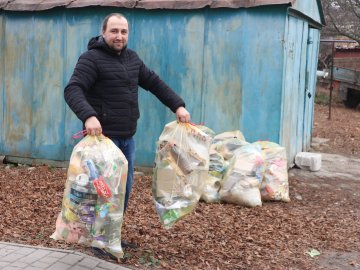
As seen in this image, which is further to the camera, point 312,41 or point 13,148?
point 312,41

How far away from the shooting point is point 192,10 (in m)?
7.17

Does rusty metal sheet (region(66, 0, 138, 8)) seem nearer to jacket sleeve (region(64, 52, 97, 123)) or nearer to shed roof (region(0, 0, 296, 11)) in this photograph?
shed roof (region(0, 0, 296, 11))

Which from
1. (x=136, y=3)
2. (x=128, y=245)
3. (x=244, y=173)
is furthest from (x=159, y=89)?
(x=136, y=3)

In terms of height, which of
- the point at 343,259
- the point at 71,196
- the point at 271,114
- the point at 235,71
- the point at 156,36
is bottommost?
the point at 343,259

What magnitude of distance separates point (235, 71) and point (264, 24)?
2.34 ft

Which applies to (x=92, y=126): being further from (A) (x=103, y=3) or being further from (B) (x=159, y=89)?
(A) (x=103, y=3)

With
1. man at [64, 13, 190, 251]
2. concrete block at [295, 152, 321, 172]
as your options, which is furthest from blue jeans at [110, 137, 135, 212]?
concrete block at [295, 152, 321, 172]

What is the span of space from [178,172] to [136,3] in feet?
12.5

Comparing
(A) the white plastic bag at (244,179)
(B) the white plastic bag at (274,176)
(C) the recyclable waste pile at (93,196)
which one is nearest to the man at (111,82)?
(C) the recyclable waste pile at (93,196)

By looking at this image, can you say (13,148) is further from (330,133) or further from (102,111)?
(330,133)

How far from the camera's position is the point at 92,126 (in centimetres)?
374

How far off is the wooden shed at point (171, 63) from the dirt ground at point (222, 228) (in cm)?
82

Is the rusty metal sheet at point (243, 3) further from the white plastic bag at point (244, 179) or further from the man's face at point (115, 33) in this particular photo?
the man's face at point (115, 33)

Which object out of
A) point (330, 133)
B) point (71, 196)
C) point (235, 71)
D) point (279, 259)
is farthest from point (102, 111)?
point (330, 133)
